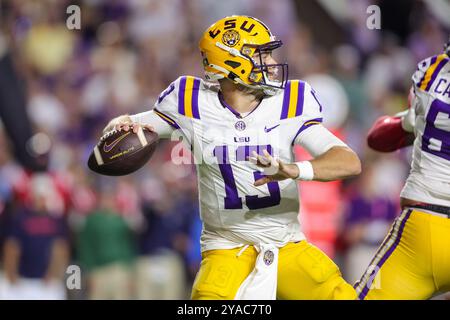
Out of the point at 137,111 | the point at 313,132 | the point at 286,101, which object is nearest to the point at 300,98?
the point at 286,101

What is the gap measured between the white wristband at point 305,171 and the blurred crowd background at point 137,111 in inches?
151

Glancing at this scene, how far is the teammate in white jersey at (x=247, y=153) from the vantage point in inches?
165

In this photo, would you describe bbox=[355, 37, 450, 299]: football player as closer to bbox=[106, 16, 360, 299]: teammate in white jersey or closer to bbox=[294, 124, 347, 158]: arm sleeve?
bbox=[106, 16, 360, 299]: teammate in white jersey

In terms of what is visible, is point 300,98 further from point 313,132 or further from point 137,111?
point 137,111

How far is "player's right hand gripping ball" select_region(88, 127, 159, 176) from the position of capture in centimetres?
429

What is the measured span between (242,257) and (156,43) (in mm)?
5621

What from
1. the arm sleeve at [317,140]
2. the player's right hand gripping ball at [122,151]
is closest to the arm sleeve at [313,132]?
the arm sleeve at [317,140]

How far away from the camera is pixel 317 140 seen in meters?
4.20

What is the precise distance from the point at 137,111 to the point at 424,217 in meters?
4.94

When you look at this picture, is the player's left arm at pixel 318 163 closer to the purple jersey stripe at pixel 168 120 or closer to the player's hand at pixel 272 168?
the player's hand at pixel 272 168

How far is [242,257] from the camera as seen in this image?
4273 mm

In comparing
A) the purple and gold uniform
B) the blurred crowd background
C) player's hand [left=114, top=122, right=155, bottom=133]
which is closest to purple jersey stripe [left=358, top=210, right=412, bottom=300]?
the purple and gold uniform

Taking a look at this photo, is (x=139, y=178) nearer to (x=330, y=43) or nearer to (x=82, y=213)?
(x=82, y=213)

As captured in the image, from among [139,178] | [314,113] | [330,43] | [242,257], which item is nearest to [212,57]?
[314,113]
